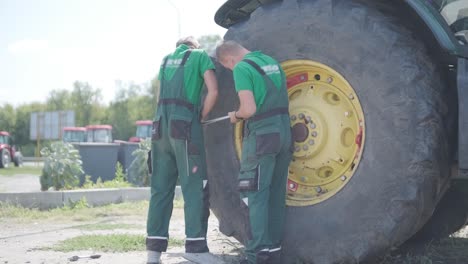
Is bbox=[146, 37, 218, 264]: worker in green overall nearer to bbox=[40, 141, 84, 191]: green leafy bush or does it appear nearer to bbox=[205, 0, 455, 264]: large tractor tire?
bbox=[205, 0, 455, 264]: large tractor tire

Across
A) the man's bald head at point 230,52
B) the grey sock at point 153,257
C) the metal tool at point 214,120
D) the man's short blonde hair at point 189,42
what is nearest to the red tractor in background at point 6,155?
the man's short blonde hair at point 189,42

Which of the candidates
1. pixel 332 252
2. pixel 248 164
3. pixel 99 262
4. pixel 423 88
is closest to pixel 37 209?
pixel 99 262

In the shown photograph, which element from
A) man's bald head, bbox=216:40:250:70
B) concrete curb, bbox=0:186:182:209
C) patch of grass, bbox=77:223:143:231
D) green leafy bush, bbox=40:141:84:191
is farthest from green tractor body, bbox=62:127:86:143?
man's bald head, bbox=216:40:250:70

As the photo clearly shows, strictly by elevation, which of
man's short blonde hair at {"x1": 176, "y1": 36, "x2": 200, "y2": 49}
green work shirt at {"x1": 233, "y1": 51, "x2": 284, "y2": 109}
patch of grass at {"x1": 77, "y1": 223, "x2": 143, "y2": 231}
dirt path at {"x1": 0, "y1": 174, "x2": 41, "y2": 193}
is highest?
man's short blonde hair at {"x1": 176, "y1": 36, "x2": 200, "y2": 49}

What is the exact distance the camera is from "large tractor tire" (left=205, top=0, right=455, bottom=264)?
349 cm

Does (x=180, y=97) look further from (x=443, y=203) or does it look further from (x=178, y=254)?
(x=443, y=203)

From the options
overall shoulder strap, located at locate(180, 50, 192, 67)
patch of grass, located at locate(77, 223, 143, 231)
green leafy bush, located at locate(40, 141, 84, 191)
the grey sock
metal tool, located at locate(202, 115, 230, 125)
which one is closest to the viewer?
metal tool, located at locate(202, 115, 230, 125)

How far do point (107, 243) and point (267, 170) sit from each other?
2200 millimetres

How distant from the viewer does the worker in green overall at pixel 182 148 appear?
15.1 feet

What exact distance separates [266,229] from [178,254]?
1.26m

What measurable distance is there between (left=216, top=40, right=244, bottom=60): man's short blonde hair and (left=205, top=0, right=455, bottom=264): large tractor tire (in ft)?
0.35

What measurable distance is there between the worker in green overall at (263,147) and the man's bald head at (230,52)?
49 millimetres

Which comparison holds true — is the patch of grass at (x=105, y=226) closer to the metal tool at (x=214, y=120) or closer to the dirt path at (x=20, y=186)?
the metal tool at (x=214, y=120)

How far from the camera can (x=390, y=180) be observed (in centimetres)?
354
